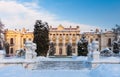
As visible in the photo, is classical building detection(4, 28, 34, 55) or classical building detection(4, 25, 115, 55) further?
classical building detection(4, 28, 34, 55)

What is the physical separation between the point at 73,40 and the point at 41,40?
1481 inches

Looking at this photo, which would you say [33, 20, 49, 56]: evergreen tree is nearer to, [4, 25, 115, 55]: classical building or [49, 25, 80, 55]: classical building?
[4, 25, 115, 55]: classical building

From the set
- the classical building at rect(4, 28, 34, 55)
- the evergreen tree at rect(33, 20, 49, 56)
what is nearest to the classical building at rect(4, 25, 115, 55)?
the classical building at rect(4, 28, 34, 55)

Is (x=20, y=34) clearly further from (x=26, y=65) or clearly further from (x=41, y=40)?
(x=26, y=65)

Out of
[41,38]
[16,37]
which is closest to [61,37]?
[16,37]

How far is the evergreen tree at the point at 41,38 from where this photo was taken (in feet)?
113

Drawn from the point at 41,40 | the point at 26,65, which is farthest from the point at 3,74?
the point at 41,40

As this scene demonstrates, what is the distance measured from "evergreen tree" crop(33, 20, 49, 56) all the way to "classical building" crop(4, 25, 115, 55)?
3484 cm

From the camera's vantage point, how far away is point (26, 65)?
18625 mm

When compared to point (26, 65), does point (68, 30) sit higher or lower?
higher

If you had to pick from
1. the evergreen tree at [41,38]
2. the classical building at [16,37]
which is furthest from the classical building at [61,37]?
the evergreen tree at [41,38]

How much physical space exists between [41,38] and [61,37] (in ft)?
122

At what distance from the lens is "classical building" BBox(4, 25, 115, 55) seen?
69.5m

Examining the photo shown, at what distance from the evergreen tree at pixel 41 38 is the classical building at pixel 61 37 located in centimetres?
3484
